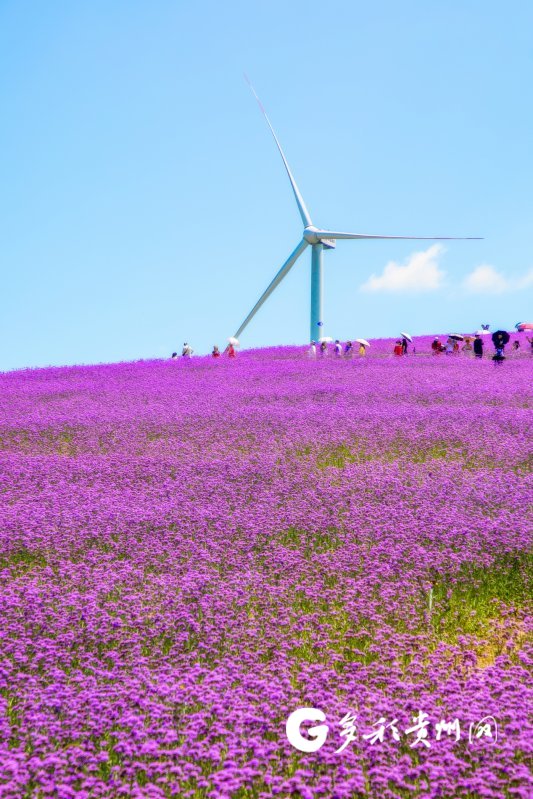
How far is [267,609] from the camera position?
219 inches

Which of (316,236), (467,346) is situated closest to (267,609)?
(467,346)

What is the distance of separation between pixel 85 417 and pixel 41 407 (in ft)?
7.91

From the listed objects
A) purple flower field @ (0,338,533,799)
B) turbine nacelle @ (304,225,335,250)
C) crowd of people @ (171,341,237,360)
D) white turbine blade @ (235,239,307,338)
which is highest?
turbine nacelle @ (304,225,335,250)

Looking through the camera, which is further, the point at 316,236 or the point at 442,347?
the point at 316,236

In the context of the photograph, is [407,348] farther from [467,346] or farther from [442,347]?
[467,346]

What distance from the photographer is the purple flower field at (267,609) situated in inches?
144

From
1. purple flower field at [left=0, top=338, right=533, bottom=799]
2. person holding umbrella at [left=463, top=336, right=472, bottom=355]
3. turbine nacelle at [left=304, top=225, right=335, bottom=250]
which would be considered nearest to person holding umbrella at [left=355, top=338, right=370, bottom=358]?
person holding umbrella at [left=463, top=336, right=472, bottom=355]

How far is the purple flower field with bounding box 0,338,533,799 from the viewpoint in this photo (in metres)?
3.65

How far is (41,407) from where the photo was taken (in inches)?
631

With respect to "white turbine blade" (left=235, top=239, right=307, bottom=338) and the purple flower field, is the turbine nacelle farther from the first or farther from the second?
the purple flower field

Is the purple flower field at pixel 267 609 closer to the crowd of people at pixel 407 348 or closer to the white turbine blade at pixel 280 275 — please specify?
the crowd of people at pixel 407 348

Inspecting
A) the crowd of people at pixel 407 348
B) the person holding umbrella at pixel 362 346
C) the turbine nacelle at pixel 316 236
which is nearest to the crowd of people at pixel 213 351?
the crowd of people at pixel 407 348

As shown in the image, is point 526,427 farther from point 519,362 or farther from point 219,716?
point 519,362

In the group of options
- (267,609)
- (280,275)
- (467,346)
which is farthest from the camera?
(280,275)
